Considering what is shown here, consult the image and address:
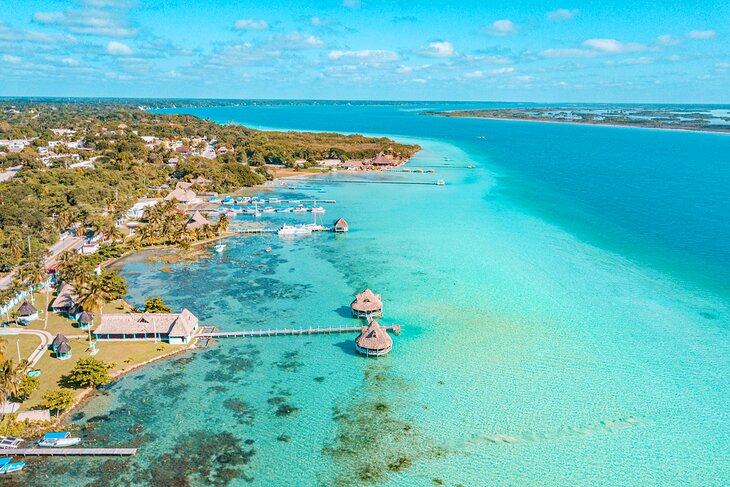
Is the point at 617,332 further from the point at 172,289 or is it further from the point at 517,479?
the point at 172,289

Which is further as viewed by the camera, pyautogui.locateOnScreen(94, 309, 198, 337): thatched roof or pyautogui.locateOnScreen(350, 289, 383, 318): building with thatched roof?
pyautogui.locateOnScreen(350, 289, 383, 318): building with thatched roof

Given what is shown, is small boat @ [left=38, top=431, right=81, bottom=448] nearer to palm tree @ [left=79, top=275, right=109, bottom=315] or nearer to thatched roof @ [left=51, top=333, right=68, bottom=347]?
thatched roof @ [left=51, top=333, right=68, bottom=347]

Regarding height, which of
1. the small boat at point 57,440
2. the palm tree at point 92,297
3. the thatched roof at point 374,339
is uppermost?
the palm tree at point 92,297

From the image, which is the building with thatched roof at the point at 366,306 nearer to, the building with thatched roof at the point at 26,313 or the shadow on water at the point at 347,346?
the shadow on water at the point at 347,346

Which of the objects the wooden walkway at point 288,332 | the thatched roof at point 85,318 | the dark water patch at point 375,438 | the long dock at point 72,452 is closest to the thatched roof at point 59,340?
the thatched roof at point 85,318

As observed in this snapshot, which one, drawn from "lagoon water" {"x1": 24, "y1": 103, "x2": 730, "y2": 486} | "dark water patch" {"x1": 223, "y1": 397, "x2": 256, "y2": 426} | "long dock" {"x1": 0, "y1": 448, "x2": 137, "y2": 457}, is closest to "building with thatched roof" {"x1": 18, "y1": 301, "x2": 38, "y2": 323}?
"lagoon water" {"x1": 24, "y1": 103, "x2": 730, "y2": 486}

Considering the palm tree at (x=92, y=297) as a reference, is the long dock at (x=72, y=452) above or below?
below

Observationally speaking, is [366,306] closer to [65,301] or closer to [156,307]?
[156,307]
